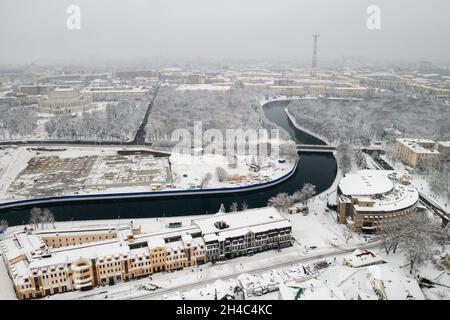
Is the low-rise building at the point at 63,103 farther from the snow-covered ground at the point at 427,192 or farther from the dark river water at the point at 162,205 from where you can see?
the snow-covered ground at the point at 427,192

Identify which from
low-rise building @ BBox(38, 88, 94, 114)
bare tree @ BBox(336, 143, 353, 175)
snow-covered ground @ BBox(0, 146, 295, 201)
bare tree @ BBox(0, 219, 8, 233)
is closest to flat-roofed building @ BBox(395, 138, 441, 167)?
bare tree @ BBox(336, 143, 353, 175)

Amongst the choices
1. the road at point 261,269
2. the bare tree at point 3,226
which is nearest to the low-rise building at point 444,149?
the road at point 261,269

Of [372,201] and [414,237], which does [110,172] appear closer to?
[372,201]

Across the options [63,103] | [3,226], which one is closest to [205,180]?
[3,226]
